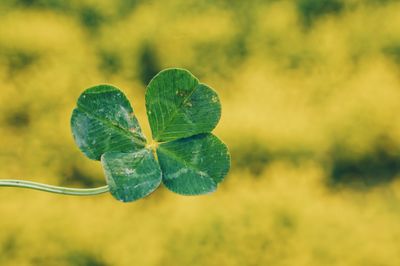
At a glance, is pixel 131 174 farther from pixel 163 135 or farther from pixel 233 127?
pixel 233 127

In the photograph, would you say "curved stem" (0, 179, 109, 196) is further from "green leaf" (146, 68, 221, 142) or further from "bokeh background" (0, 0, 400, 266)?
"bokeh background" (0, 0, 400, 266)

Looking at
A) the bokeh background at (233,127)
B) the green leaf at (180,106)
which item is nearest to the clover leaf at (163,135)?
the green leaf at (180,106)

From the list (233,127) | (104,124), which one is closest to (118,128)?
(104,124)

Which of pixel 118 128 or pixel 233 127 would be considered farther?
pixel 233 127

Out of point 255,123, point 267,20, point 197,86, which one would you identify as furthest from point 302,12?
point 197,86

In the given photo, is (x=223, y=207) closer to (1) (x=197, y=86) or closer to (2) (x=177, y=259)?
(2) (x=177, y=259)

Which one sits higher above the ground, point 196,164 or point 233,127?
point 233,127

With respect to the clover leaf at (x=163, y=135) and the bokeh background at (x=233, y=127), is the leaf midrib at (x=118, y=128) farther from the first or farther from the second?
the bokeh background at (x=233, y=127)

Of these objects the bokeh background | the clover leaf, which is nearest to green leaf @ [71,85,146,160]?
the clover leaf
